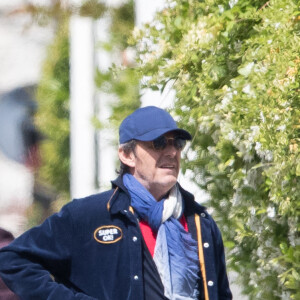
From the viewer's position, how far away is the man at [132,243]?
8.57 feet

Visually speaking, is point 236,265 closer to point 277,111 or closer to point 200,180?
point 200,180

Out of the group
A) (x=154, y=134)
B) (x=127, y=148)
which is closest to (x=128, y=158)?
(x=127, y=148)

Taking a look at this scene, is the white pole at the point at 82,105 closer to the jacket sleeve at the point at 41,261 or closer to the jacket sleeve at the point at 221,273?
the jacket sleeve at the point at 221,273

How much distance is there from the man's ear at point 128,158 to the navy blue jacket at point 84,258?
13 centimetres

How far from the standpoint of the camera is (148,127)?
2.76 m

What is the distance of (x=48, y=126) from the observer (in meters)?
6.40

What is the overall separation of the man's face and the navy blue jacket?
3.8 inches

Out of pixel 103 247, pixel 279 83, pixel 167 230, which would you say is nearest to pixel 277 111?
pixel 279 83

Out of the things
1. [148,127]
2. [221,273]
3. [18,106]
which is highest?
[148,127]

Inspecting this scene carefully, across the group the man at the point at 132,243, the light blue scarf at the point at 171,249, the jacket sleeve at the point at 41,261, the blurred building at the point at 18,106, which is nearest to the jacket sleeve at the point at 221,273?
the man at the point at 132,243

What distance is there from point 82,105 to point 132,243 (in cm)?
346

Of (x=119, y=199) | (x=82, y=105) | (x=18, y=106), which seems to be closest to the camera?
(x=119, y=199)

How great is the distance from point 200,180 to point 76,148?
83.5 inches

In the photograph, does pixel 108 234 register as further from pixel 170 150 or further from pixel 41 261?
pixel 170 150
